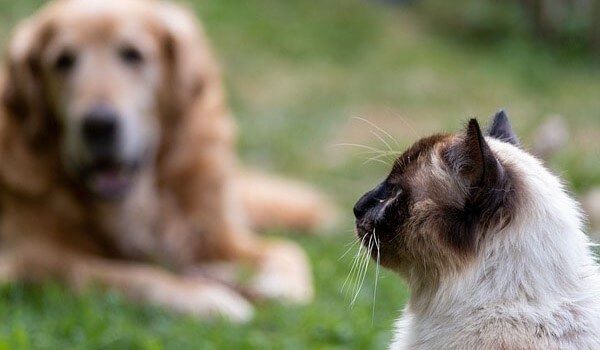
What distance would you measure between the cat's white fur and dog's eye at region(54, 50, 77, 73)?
3.55 m

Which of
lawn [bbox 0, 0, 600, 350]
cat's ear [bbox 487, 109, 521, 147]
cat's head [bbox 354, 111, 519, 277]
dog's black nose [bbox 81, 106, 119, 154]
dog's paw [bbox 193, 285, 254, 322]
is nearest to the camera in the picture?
cat's head [bbox 354, 111, 519, 277]

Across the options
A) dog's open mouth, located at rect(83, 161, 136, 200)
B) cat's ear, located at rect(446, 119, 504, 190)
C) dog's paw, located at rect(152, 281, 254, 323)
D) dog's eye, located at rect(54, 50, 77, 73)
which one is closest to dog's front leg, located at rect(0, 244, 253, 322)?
dog's paw, located at rect(152, 281, 254, 323)

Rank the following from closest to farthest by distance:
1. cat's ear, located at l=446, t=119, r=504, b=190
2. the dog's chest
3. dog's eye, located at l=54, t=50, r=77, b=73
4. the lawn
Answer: cat's ear, located at l=446, t=119, r=504, b=190 < the lawn < dog's eye, located at l=54, t=50, r=77, b=73 < the dog's chest

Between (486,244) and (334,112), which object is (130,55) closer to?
(486,244)

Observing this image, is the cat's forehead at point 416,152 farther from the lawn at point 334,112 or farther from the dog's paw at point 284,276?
the dog's paw at point 284,276

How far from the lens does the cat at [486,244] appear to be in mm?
3291

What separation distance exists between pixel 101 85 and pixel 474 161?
348cm

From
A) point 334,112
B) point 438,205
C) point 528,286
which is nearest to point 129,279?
point 438,205

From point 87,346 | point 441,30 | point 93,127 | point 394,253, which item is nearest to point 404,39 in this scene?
point 441,30

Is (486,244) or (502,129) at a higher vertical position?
(502,129)

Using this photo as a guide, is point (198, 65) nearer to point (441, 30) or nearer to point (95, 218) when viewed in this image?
point (95, 218)

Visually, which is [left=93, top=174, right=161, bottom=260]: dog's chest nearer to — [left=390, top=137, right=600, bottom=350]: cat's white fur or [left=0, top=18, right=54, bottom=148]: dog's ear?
[left=0, top=18, right=54, bottom=148]: dog's ear

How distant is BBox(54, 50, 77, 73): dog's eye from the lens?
6.34 m

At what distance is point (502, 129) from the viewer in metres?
3.80
